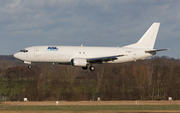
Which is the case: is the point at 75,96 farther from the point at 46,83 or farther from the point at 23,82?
the point at 23,82

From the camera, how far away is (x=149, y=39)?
6266 cm

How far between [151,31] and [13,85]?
61.6 meters

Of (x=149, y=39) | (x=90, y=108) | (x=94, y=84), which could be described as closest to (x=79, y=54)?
(x=149, y=39)

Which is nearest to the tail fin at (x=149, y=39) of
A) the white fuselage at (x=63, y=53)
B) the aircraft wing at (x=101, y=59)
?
the white fuselage at (x=63, y=53)

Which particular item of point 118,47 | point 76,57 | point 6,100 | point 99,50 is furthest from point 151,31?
point 6,100

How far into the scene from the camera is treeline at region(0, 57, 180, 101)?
97438 millimetres

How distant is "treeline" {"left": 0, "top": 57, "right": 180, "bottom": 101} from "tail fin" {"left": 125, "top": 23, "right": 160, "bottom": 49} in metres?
30.2

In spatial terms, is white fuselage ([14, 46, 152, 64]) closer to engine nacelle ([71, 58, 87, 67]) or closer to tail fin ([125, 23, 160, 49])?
engine nacelle ([71, 58, 87, 67])

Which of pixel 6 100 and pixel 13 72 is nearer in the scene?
pixel 6 100

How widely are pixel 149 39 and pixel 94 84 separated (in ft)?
145

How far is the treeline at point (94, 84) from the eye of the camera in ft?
320

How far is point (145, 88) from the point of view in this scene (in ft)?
331

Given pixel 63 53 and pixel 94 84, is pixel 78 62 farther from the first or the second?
pixel 94 84

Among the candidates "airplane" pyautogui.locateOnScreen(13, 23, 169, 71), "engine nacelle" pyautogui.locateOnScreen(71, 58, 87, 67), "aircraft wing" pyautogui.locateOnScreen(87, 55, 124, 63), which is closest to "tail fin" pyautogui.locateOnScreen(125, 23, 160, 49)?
"airplane" pyautogui.locateOnScreen(13, 23, 169, 71)
